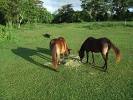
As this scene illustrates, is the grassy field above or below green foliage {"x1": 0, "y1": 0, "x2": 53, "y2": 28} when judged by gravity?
below

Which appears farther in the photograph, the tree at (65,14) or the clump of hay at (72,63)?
the tree at (65,14)

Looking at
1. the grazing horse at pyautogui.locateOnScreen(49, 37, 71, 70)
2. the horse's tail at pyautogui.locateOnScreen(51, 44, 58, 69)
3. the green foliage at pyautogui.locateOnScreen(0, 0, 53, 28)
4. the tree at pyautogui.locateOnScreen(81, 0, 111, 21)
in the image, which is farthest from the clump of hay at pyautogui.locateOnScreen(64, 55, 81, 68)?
the tree at pyautogui.locateOnScreen(81, 0, 111, 21)

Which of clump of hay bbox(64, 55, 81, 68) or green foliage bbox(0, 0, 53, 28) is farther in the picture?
green foliage bbox(0, 0, 53, 28)

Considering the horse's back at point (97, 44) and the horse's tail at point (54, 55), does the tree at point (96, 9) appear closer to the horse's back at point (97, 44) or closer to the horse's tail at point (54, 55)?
the horse's back at point (97, 44)

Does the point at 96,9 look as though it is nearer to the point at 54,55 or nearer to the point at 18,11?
the point at 18,11

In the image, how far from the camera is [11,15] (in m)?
53.8

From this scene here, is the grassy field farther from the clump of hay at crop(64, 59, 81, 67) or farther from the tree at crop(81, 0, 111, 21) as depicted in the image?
the tree at crop(81, 0, 111, 21)

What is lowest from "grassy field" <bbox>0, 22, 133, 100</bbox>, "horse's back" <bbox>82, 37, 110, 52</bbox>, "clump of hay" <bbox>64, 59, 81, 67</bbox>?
"grassy field" <bbox>0, 22, 133, 100</bbox>

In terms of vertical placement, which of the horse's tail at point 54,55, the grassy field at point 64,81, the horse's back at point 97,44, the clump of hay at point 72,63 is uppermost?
the horse's back at point 97,44

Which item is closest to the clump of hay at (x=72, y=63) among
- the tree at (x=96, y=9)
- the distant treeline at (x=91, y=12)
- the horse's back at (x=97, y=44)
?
the horse's back at (x=97, y=44)

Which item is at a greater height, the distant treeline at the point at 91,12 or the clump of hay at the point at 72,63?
the distant treeline at the point at 91,12

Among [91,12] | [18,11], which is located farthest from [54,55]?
[91,12]

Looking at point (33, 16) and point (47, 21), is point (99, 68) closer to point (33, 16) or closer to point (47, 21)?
point (33, 16)

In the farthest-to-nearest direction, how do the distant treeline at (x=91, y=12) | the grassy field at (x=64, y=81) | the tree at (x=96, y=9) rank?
1. the tree at (x=96, y=9)
2. the distant treeline at (x=91, y=12)
3. the grassy field at (x=64, y=81)
